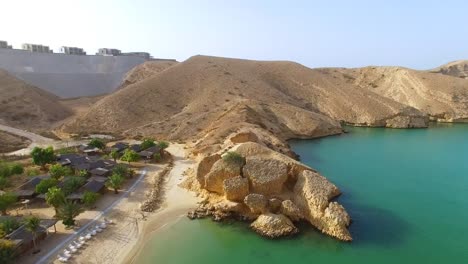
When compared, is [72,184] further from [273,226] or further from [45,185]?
[273,226]

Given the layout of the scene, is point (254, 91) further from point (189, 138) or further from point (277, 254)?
point (277, 254)

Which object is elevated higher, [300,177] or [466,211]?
[300,177]

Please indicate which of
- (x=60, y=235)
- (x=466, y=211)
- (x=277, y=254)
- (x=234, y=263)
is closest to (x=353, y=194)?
(x=466, y=211)

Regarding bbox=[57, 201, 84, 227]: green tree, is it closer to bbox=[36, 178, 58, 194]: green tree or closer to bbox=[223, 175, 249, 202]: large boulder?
bbox=[36, 178, 58, 194]: green tree

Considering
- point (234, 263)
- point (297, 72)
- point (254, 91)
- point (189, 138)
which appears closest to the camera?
point (234, 263)

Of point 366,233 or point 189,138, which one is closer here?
point 366,233

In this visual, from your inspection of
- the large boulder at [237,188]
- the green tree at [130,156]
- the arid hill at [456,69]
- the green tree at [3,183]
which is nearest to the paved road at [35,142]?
the green tree at [130,156]

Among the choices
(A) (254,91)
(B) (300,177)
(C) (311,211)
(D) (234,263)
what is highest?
(A) (254,91)

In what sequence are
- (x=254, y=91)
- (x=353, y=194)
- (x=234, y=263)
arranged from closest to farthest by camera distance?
(x=234, y=263), (x=353, y=194), (x=254, y=91)
